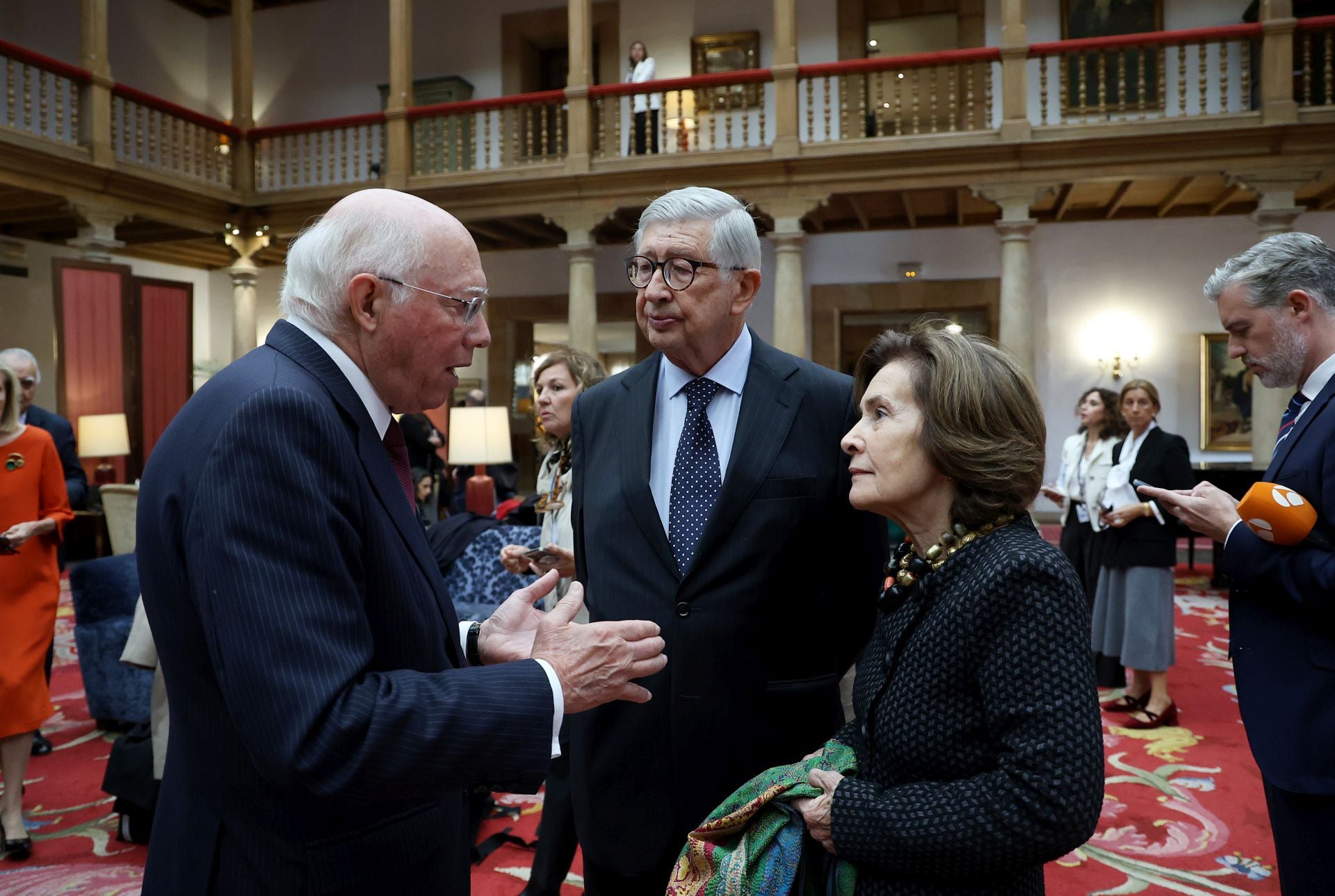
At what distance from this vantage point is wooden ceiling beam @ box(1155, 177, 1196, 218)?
10.6 m

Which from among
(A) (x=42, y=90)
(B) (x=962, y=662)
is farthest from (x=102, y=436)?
(B) (x=962, y=662)

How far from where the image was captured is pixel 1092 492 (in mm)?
5281

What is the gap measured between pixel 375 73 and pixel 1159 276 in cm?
1185

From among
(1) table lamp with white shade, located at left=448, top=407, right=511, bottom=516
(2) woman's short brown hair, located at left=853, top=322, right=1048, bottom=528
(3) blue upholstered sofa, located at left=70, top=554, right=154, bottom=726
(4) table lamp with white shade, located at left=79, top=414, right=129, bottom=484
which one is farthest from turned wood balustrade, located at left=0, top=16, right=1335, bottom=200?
(2) woman's short brown hair, located at left=853, top=322, right=1048, bottom=528

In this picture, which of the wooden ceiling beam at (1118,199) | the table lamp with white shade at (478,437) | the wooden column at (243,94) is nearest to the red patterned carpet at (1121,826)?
the table lamp with white shade at (478,437)

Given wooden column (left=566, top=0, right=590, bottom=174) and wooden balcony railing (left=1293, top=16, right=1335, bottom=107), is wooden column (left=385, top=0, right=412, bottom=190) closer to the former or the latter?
wooden column (left=566, top=0, right=590, bottom=174)

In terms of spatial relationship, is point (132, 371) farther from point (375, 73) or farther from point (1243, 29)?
point (1243, 29)

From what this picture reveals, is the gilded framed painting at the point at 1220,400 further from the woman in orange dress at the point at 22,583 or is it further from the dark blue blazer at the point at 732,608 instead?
the woman in orange dress at the point at 22,583

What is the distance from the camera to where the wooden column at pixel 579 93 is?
36.8 feet

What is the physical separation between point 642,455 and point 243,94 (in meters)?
13.5

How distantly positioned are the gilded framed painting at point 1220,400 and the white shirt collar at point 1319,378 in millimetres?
11125

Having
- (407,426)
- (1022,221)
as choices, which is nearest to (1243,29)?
(1022,221)

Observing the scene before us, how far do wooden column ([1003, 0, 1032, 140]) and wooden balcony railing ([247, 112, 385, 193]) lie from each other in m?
7.60

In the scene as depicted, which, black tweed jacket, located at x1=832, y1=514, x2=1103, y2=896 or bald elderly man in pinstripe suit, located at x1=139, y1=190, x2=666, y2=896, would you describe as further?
black tweed jacket, located at x1=832, y1=514, x2=1103, y2=896
